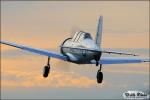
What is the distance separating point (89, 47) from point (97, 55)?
127 centimetres

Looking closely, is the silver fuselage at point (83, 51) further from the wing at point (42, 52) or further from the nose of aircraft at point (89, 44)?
the wing at point (42, 52)

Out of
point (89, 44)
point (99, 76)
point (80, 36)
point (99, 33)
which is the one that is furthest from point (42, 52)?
point (89, 44)

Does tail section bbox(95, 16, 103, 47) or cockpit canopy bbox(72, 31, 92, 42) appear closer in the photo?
cockpit canopy bbox(72, 31, 92, 42)

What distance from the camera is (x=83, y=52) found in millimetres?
64062

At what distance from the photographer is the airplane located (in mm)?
63016

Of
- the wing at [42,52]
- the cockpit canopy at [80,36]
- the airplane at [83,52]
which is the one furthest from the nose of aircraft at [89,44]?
the wing at [42,52]

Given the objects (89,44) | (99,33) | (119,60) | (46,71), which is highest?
(99,33)

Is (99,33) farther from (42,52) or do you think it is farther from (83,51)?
(42,52)

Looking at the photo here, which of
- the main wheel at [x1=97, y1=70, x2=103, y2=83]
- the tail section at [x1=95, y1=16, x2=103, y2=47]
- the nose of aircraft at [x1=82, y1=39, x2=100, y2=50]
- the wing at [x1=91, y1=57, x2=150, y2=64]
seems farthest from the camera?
the wing at [x1=91, y1=57, x2=150, y2=64]

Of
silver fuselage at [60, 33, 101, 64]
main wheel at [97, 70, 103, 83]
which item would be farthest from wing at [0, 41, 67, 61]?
main wheel at [97, 70, 103, 83]

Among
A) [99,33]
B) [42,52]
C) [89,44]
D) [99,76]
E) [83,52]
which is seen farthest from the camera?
[42,52]

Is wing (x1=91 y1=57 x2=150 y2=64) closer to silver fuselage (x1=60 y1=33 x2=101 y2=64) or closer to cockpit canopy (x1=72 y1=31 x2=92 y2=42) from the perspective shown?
silver fuselage (x1=60 y1=33 x2=101 y2=64)

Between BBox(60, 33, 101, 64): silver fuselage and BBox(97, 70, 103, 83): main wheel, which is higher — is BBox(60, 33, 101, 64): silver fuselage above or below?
above

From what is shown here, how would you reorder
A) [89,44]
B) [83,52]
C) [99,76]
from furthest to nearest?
[99,76], [83,52], [89,44]
